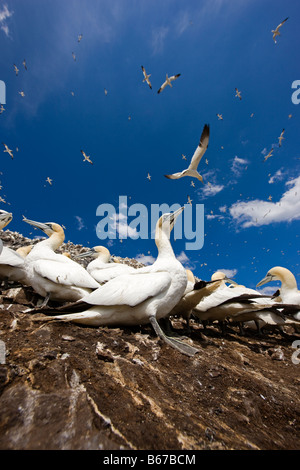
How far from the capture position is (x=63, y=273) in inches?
195

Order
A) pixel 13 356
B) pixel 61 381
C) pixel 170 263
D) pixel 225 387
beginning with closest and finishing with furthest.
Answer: pixel 61 381
pixel 13 356
pixel 225 387
pixel 170 263

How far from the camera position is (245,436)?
179 cm

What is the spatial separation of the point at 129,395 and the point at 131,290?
5.75 ft

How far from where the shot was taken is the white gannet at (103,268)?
8.10 m

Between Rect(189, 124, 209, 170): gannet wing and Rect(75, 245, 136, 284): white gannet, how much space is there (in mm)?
3537

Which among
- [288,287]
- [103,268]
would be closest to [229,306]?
[288,287]

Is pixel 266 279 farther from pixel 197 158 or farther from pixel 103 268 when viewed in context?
pixel 103 268

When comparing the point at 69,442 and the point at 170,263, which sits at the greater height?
the point at 170,263

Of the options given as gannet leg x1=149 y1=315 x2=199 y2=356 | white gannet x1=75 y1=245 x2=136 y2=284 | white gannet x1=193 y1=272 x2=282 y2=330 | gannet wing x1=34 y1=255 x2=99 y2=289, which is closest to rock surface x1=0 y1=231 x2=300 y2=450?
gannet leg x1=149 y1=315 x2=199 y2=356

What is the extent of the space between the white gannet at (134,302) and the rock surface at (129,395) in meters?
0.23

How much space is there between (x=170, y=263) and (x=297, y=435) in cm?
276

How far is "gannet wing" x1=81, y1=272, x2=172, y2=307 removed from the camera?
3547 millimetres
